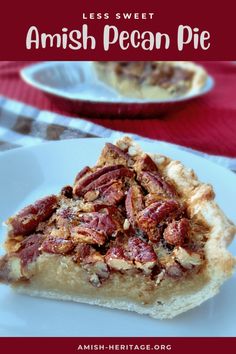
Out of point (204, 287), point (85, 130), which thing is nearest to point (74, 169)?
point (85, 130)

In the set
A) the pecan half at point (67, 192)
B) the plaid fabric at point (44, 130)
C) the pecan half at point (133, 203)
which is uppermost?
the plaid fabric at point (44, 130)

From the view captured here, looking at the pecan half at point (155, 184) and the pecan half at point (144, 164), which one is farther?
the pecan half at point (144, 164)

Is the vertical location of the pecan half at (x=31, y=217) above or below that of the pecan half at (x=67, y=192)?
below

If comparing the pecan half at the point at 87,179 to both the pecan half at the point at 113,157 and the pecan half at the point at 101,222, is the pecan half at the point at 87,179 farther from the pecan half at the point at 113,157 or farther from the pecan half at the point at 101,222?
the pecan half at the point at 101,222

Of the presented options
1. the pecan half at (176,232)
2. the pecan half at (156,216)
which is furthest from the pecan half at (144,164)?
the pecan half at (176,232)

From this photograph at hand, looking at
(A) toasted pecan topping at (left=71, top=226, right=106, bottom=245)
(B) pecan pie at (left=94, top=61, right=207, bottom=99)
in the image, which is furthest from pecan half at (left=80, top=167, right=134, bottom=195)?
(B) pecan pie at (left=94, top=61, right=207, bottom=99)

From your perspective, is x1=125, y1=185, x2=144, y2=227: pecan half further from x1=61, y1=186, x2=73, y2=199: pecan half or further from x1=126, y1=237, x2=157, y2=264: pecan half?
x1=61, y1=186, x2=73, y2=199: pecan half
